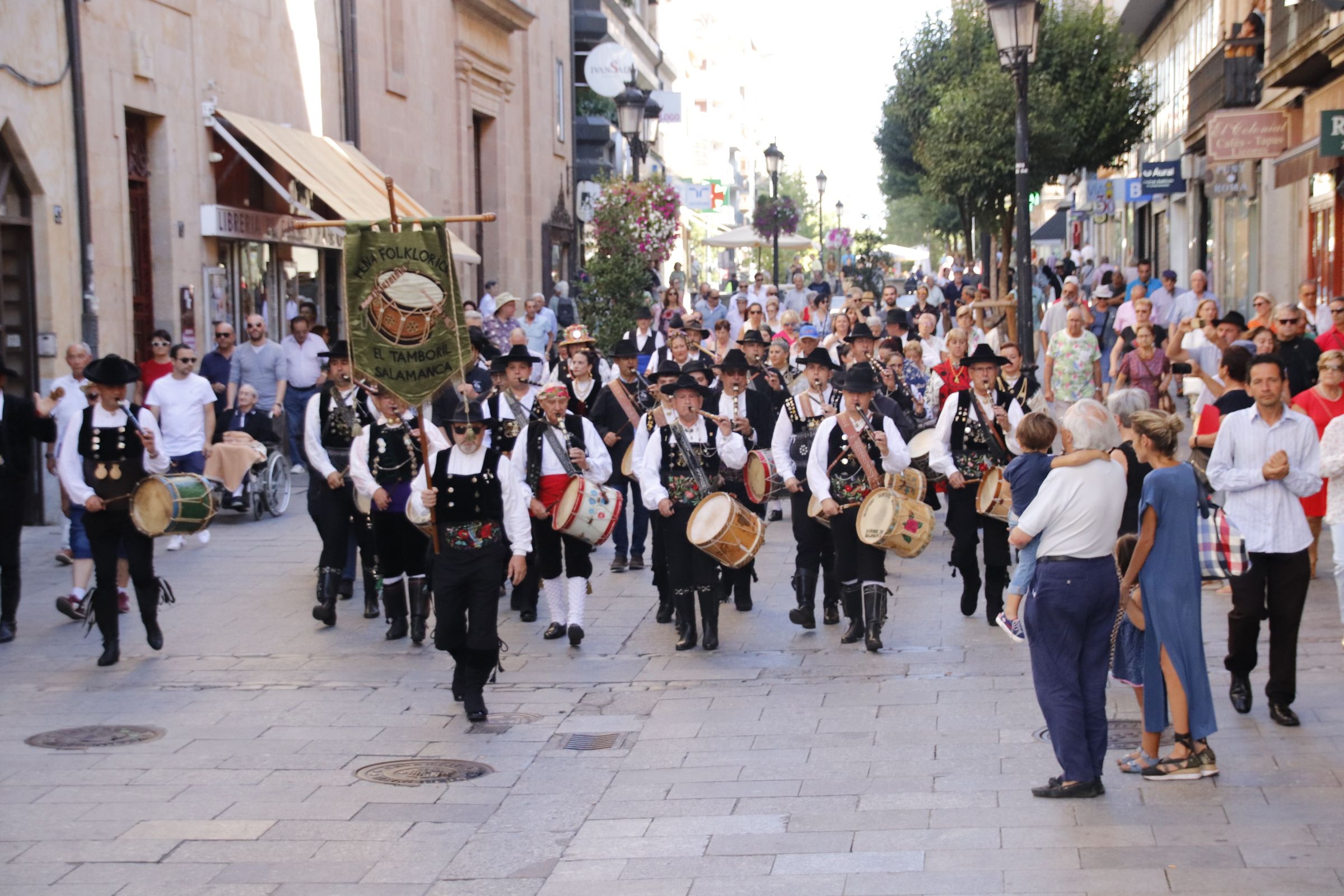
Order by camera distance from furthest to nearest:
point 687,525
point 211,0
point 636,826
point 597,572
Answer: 1. point 211,0
2. point 597,572
3. point 687,525
4. point 636,826

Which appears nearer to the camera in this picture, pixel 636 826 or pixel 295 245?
pixel 636 826

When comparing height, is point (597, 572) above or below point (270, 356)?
below

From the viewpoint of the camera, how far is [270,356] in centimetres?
1734

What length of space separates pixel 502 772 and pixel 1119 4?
4159cm

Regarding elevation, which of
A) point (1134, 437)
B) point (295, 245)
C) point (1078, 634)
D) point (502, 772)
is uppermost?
point (295, 245)

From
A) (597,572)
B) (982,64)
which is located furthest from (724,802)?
(982,64)

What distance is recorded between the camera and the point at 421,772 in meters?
7.95

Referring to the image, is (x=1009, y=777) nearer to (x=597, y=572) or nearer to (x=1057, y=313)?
(x=597, y=572)

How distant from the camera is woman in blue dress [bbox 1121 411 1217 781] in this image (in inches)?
283

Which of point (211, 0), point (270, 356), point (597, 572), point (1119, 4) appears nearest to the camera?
point (597, 572)

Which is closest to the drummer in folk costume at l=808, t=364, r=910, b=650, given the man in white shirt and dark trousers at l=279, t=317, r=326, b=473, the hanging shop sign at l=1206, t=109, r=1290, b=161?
the man in white shirt and dark trousers at l=279, t=317, r=326, b=473

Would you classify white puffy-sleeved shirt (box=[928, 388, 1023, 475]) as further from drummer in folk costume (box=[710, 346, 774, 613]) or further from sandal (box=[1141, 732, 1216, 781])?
sandal (box=[1141, 732, 1216, 781])

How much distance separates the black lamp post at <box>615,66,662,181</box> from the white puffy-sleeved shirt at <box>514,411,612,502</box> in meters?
15.7

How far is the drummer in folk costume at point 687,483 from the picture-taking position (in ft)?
34.9
